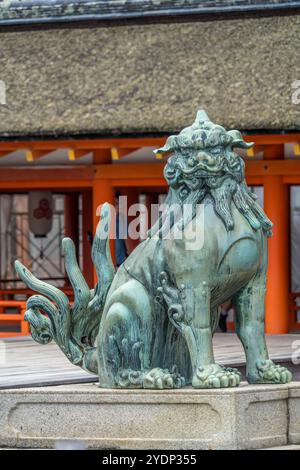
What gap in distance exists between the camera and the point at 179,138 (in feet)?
28.1

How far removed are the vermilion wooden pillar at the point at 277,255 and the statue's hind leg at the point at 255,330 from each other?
311 inches

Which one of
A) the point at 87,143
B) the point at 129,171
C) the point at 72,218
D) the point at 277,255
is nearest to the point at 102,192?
the point at 129,171

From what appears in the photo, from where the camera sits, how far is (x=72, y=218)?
76.2 ft

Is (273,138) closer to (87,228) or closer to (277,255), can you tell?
(277,255)

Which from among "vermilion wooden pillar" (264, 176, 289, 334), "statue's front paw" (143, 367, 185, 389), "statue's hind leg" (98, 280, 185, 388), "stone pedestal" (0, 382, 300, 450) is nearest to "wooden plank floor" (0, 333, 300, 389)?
"vermilion wooden pillar" (264, 176, 289, 334)

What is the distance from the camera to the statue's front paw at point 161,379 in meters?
8.32

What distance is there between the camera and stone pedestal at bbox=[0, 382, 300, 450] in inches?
318

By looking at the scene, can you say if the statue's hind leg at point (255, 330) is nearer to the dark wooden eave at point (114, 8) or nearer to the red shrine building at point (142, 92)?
the red shrine building at point (142, 92)

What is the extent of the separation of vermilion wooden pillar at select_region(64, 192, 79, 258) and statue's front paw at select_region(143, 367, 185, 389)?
46.5 ft

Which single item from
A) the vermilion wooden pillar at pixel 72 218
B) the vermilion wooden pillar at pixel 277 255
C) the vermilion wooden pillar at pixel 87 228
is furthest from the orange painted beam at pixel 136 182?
the vermilion wooden pillar at pixel 72 218

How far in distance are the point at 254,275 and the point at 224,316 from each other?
30.5 ft

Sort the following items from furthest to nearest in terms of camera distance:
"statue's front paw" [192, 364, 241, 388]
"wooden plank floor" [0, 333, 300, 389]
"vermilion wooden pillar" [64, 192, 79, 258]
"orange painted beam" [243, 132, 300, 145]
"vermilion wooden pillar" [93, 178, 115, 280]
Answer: "vermilion wooden pillar" [64, 192, 79, 258], "vermilion wooden pillar" [93, 178, 115, 280], "orange painted beam" [243, 132, 300, 145], "wooden plank floor" [0, 333, 300, 389], "statue's front paw" [192, 364, 241, 388]

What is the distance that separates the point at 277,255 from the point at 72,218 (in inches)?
281

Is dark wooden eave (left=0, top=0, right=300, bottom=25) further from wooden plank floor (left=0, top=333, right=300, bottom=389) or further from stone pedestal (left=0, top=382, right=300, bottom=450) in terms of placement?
stone pedestal (left=0, top=382, right=300, bottom=450)
